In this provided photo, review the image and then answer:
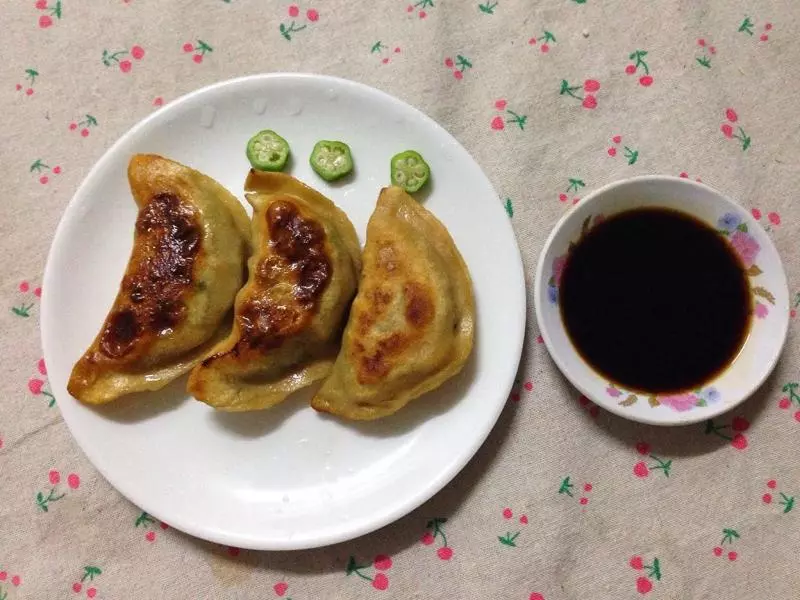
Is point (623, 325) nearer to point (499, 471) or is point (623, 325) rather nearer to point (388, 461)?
point (499, 471)

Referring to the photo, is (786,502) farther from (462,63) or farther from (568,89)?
(462,63)

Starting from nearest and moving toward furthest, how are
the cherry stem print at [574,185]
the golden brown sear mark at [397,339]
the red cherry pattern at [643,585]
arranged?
the golden brown sear mark at [397,339], the red cherry pattern at [643,585], the cherry stem print at [574,185]

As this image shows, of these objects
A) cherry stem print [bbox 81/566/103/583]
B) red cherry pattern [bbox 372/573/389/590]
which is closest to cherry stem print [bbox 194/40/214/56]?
cherry stem print [bbox 81/566/103/583]

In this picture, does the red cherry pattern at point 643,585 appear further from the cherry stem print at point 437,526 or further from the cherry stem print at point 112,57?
the cherry stem print at point 112,57

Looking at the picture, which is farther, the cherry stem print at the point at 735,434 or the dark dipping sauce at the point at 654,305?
the cherry stem print at the point at 735,434

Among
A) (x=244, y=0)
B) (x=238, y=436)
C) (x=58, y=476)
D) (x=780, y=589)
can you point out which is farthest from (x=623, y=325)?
(x=58, y=476)

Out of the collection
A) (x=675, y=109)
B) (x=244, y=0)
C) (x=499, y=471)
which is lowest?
(x=499, y=471)

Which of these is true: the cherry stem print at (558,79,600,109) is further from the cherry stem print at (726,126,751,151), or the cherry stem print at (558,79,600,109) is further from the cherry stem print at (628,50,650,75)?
the cherry stem print at (726,126,751,151)

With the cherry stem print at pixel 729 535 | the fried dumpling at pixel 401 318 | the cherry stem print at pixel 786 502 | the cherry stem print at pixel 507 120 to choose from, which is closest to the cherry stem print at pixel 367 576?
the fried dumpling at pixel 401 318
